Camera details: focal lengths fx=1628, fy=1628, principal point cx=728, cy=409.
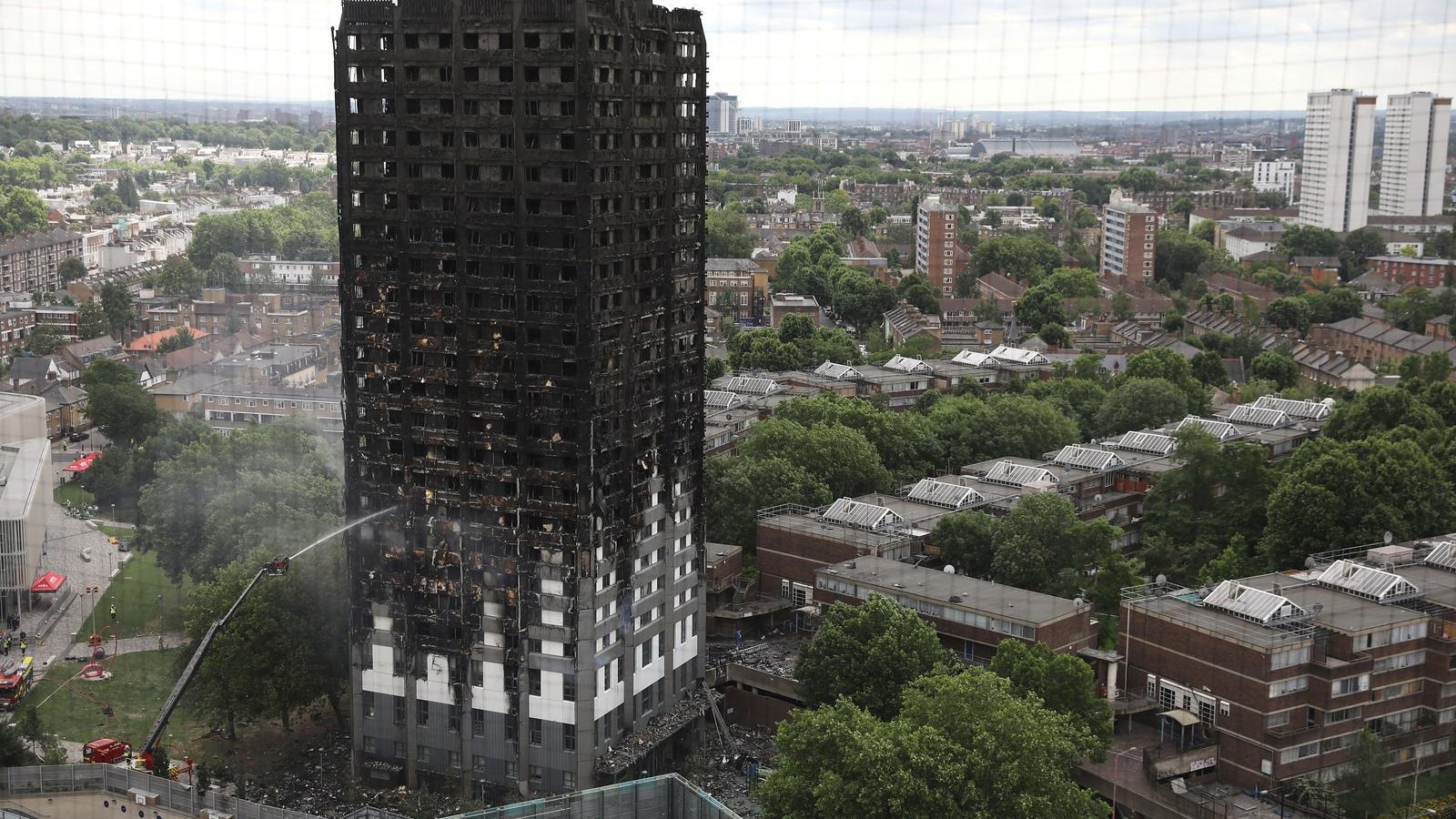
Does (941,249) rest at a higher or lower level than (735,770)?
higher

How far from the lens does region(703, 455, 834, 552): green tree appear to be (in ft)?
65.5

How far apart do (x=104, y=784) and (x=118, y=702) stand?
12.7 ft

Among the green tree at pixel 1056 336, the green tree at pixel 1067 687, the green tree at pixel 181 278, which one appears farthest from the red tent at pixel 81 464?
the green tree at pixel 1056 336

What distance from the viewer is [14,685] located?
53.5 feet

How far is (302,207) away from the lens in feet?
107

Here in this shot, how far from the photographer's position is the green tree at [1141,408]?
26.0m

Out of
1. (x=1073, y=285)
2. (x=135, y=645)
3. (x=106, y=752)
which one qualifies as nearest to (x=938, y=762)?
(x=106, y=752)

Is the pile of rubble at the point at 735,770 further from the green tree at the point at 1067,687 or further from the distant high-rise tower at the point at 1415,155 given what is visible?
the distant high-rise tower at the point at 1415,155

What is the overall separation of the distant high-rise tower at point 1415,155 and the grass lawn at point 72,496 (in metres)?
38.8

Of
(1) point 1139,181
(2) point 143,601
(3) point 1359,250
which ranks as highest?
(1) point 1139,181

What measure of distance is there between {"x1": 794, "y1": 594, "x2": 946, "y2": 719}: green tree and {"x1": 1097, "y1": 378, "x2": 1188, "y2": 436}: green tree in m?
12.3

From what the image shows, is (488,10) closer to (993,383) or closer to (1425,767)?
(1425,767)

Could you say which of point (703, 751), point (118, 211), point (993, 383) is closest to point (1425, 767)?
point (703, 751)

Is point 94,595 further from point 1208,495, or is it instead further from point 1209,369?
point 1209,369
